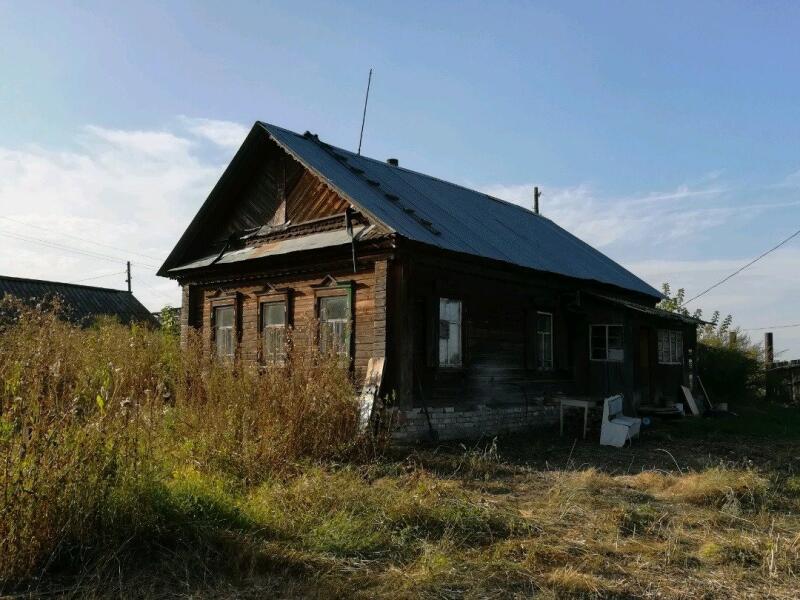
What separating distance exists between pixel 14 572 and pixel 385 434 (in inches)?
221

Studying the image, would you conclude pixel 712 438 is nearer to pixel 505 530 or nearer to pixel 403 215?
pixel 403 215

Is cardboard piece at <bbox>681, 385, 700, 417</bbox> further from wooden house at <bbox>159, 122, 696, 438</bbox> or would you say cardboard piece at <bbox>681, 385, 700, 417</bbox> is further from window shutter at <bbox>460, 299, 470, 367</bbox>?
window shutter at <bbox>460, 299, 470, 367</bbox>

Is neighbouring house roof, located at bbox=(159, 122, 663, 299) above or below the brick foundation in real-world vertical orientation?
above

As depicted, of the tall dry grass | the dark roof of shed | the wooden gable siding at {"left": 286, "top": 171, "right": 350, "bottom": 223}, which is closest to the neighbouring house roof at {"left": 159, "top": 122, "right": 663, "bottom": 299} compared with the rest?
the wooden gable siding at {"left": 286, "top": 171, "right": 350, "bottom": 223}

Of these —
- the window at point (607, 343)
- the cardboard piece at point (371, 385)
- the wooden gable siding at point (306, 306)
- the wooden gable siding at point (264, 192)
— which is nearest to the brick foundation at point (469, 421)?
the cardboard piece at point (371, 385)

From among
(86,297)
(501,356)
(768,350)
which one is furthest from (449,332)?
(86,297)

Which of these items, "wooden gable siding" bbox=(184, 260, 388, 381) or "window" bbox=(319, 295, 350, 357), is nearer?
"wooden gable siding" bbox=(184, 260, 388, 381)

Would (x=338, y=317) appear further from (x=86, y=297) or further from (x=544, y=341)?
(x=86, y=297)

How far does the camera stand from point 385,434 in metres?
9.55

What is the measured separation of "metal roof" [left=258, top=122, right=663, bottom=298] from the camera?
41.9 ft

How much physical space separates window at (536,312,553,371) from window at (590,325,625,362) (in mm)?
1360

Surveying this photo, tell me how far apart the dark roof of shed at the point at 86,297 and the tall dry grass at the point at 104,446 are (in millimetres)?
25120

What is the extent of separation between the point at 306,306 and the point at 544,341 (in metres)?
5.59

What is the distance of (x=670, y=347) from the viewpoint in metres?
18.8
